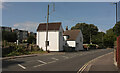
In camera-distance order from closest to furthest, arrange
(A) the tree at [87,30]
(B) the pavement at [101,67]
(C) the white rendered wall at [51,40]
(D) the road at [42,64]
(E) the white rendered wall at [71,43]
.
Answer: (B) the pavement at [101,67], (D) the road at [42,64], (C) the white rendered wall at [51,40], (E) the white rendered wall at [71,43], (A) the tree at [87,30]

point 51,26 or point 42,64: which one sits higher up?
point 51,26

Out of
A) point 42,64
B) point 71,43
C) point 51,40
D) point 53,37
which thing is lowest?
point 42,64

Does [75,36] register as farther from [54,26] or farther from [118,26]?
[118,26]

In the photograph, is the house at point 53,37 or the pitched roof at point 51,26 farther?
the pitched roof at point 51,26

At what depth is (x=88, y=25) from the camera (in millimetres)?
93812

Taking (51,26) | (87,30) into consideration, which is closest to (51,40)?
(51,26)

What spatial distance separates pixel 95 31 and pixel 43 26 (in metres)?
58.1

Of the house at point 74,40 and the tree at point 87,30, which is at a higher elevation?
the tree at point 87,30

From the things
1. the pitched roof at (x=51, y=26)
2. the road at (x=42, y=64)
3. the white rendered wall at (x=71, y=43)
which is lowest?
the road at (x=42, y=64)

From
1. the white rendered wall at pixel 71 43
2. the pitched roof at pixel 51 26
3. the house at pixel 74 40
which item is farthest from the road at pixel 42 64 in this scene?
the house at pixel 74 40

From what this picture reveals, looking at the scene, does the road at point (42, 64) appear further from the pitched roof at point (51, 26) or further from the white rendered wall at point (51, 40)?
the pitched roof at point (51, 26)

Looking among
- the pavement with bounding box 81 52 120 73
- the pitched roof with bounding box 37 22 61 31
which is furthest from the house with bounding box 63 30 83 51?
the pavement with bounding box 81 52 120 73

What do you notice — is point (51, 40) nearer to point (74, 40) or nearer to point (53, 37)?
point (53, 37)

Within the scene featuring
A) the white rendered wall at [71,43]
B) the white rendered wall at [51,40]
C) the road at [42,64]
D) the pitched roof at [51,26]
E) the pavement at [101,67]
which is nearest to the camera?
the pavement at [101,67]
